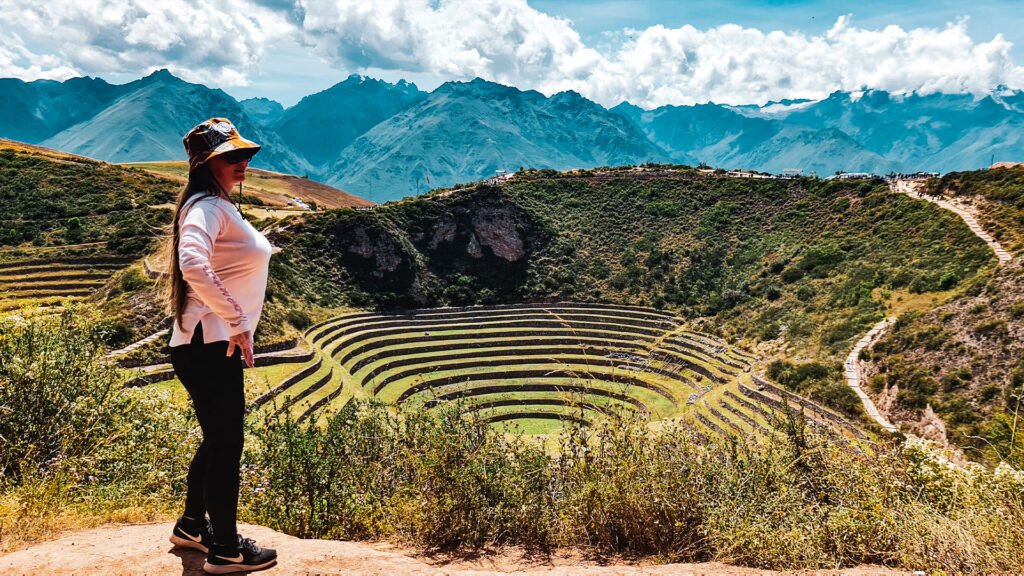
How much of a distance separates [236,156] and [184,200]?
44cm

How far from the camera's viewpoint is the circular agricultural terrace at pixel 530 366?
25.5m

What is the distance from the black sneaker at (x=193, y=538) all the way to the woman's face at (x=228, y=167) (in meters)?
2.45

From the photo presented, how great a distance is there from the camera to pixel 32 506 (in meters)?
3.90

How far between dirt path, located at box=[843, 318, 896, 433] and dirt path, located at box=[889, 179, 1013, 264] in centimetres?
808

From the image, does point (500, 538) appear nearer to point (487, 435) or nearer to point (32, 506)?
point (487, 435)

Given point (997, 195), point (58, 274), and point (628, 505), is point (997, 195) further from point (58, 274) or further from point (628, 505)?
point (58, 274)

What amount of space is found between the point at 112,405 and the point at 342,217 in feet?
154

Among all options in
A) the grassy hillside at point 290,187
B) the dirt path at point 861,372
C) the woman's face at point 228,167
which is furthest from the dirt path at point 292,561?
the grassy hillside at point 290,187

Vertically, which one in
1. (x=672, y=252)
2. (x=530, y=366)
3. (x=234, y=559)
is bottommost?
(x=234, y=559)

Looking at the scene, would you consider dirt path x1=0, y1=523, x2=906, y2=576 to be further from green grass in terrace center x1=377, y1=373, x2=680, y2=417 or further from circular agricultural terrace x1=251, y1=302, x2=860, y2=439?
green grass in terrace center x1=377, y1=373, x2=680, y2=417

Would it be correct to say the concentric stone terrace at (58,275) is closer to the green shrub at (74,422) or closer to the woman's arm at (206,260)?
the green shrub at (74,422)

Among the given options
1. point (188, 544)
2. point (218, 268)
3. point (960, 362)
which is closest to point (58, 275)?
point (188, 544)

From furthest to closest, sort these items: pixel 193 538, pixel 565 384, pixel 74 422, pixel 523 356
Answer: pixel 523 356 < pixel 565 384 < pixel 74 422 < pixel 193 538

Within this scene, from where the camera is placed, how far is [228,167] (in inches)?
135
